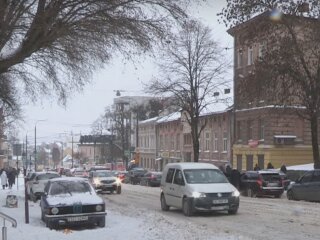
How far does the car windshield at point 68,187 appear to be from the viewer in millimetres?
17859

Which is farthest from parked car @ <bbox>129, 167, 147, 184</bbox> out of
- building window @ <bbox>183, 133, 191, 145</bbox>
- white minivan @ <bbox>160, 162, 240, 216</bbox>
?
white minivan @ <bbox>160, 162, 240, 216</bbox>

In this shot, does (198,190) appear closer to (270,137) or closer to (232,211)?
(232,211)

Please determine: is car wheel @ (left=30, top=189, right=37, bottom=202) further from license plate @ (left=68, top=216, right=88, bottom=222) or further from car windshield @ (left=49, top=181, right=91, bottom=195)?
license plate @ (left=68, top=216, right=88, bottom=222)

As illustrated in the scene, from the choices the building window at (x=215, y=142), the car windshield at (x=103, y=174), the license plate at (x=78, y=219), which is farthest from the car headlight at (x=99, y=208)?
the building window at (x=215, y=142)

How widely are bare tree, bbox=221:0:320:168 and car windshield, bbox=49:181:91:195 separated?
57.3 feet

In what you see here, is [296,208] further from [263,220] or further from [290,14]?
[290,14]

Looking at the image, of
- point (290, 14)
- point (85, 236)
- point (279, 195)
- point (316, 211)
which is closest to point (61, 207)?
point (85, 236)

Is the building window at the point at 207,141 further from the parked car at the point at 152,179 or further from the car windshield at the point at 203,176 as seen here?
the car windshield at the point at 203,176

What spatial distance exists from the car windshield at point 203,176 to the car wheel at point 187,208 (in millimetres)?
724

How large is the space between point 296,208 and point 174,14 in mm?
9954

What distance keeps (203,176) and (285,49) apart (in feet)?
48.5

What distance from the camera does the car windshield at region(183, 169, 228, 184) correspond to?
20891 mm

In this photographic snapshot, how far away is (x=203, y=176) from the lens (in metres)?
21.1

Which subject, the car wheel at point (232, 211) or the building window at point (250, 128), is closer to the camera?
the car wheel at point (232, 211)
